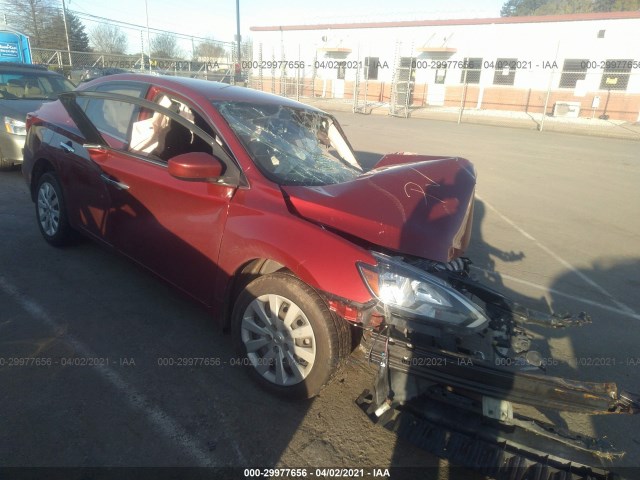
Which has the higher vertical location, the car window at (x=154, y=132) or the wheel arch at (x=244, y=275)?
the car window at (x=154, y=132)

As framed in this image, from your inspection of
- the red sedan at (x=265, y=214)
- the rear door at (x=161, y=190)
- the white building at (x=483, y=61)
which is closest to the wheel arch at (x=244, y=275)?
the red sedan at (x=265, y=214)

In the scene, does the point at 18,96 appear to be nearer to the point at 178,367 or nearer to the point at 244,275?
the point at 178,367

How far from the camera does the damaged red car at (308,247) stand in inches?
85.8

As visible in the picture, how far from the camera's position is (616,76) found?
24594 millimetres

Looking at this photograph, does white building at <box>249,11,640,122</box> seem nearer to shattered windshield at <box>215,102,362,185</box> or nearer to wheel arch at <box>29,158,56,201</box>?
shattered windshield at <box>215,102,362,185</box>

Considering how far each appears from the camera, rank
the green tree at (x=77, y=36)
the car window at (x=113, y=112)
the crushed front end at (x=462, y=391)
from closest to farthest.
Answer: the crushed front end at (x=462, y=391) → the car window at (x=113, y=112) → the green tree at (x=77, y=36)

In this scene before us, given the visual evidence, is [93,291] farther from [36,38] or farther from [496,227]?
[36,38]

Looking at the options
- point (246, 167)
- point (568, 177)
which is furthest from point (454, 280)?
point (568, 177)

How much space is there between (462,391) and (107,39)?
2781cm

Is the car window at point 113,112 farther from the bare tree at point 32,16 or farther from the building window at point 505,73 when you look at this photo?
the building window at point 505,73

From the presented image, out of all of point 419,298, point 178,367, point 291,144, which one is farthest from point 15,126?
point 419,298

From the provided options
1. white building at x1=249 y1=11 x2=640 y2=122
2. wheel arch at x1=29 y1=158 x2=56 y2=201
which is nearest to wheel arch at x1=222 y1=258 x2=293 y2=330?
wheel arch at x1=29 y1=158 x2=56 y2=201

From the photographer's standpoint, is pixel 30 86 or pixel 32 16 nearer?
pixel 30 86

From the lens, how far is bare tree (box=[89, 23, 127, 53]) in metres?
22.8
